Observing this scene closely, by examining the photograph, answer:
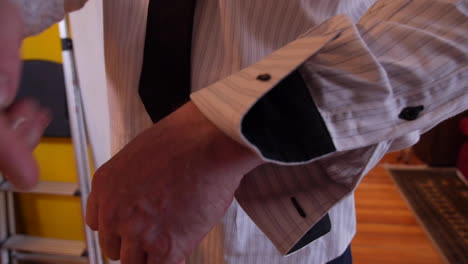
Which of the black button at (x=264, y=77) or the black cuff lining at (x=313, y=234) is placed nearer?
the black button at (x=264, y=77)

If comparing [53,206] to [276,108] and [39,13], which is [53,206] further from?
[276,108]

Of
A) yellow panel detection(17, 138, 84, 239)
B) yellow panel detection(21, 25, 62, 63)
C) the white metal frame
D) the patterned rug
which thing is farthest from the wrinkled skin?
the patterned rug

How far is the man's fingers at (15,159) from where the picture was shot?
0.51 feet

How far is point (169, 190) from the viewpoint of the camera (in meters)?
0.23

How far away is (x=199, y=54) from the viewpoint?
424mm

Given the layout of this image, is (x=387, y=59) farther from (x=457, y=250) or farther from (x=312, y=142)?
(x=457, y=250)

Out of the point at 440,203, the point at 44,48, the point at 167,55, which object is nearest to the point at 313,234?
the point at 167,55

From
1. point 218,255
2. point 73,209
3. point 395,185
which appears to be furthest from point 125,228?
point 395,185

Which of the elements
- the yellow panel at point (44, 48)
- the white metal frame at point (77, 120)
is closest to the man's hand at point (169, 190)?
the white metal frame at point (77, 120)

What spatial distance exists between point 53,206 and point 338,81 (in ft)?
5.31

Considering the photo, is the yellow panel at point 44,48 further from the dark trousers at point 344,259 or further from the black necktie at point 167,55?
the dark trousers at point 344,259

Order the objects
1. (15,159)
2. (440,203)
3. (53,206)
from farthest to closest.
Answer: (440,203) → (53,206) → (15,159)

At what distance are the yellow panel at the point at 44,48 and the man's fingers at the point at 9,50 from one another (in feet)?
3.85

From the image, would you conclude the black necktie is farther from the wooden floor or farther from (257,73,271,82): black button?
the wooden floor
